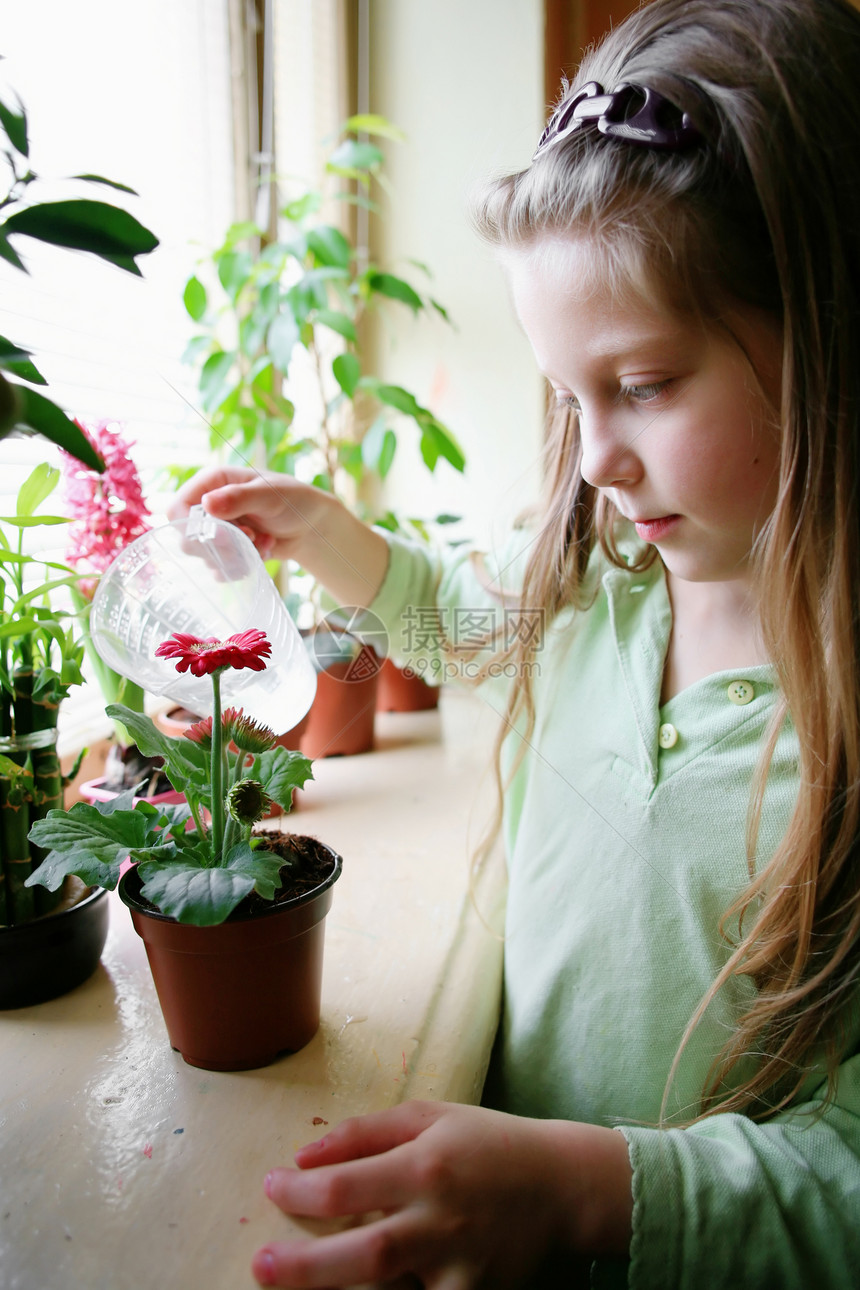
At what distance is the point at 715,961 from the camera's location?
0.54 meters

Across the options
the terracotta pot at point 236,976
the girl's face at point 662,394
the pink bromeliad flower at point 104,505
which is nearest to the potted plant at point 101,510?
the pink bromeliad flower at point 104,505

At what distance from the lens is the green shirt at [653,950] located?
1.38 feet

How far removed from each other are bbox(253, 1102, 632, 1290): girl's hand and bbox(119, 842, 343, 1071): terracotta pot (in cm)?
7

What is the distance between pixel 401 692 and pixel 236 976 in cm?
76

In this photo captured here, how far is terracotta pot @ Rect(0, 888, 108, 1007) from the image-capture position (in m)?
0.47

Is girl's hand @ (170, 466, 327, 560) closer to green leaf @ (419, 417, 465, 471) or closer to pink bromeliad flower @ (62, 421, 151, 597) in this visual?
pink bromeliad flower @ (62, 421, 151, 597)

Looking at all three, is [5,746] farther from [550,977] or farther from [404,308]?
[404,308]

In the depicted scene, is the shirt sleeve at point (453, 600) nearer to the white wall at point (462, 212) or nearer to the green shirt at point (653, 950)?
the green shirt at point (653, 950)

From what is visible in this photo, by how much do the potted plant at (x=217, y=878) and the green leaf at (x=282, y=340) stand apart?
587 millimetres

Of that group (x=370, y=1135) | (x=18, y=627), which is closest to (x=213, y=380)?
(x=18, y=627)

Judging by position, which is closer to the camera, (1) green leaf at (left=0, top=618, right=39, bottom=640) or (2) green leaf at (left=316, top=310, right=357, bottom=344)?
(1) green leaf at (left=0, top=618, right=39, bottom=640)

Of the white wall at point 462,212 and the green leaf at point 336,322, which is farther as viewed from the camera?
the white wall at point 462,212

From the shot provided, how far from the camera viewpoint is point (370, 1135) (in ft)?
1.29

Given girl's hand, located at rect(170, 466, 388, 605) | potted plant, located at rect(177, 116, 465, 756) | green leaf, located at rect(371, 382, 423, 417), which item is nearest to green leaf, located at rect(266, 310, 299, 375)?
potted plant, located at rect(177, 116, 465, 756)
